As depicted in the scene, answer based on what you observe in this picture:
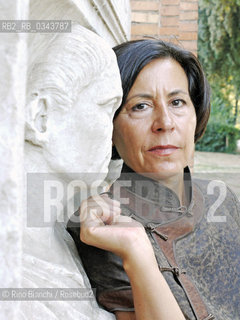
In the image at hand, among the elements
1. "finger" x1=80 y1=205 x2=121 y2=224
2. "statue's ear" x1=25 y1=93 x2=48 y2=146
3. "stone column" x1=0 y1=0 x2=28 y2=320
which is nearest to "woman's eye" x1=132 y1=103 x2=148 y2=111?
"finger" x1=80 y1=205 x2=121 y2=224

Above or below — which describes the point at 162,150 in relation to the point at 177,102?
below

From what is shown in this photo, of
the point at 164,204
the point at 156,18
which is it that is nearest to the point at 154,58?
the point at 164,204

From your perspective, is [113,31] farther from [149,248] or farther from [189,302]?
[189,302]

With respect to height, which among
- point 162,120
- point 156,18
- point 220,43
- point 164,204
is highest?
point 220,43

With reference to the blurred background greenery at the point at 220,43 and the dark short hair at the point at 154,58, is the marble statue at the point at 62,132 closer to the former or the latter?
the dark short hair at the point at 154,58

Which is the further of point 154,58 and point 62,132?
point 154,58

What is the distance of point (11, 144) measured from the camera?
739 millimetres

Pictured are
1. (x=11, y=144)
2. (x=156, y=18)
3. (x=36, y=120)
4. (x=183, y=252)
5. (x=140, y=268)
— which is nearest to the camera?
(x=11, y=144)

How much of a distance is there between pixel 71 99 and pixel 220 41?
10.4m

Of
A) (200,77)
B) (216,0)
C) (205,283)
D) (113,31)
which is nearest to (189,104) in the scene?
Result: (200,77)

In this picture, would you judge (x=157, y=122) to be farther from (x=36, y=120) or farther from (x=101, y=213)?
(x=36, y=120)

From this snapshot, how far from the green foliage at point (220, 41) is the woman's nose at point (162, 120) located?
798 centimetres

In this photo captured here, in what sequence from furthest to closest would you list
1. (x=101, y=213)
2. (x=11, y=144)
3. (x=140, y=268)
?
(x=101, y=213) → (x=140, y=268) → (x=11, y=144)

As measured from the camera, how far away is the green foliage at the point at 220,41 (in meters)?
9.67
